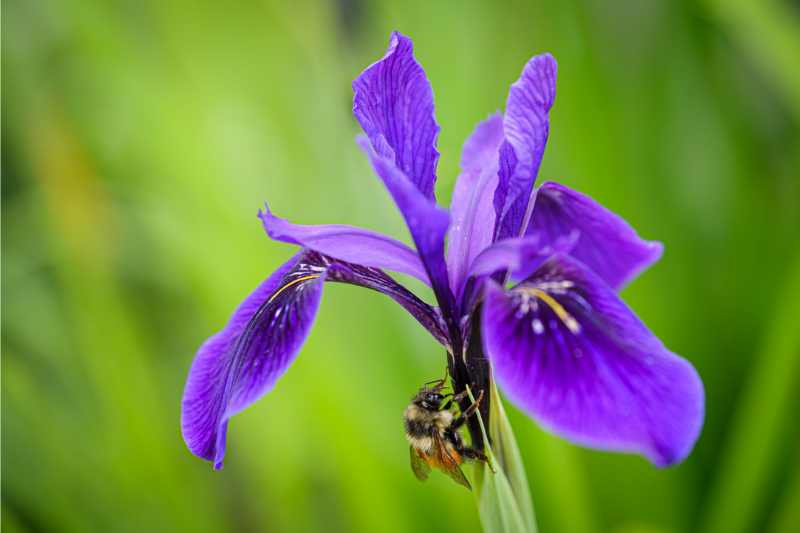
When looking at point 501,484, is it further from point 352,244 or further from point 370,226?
point 370,226

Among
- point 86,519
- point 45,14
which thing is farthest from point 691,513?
point 45,14

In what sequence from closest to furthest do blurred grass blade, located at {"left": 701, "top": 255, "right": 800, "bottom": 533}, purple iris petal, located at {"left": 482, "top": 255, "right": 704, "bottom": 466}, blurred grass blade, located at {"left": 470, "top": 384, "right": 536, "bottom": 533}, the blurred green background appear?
purple iris petal, located at {"left": 482, "top": 255, "right": 704, "bottom": 466}
blurred grass blade, located at {"left": 470, "top": 384, "right": 536, "bottom": 533}
blurred grass blade, located at {"left": 701, "top": 255, "right": 800, "bottom": 533}
the blurred green background

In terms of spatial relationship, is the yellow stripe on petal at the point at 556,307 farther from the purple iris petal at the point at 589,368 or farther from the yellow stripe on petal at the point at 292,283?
the yellow stripe on petal at the point at 292,283

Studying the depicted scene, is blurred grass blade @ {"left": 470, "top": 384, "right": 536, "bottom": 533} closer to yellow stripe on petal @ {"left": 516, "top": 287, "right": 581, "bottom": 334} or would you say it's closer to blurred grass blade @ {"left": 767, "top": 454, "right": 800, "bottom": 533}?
yellow stripe on petal @ {"left": 516, "top": 287, "right": 581, "bottom": 334}

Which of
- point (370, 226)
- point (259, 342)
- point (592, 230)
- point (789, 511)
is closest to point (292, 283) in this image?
point (259, 342)

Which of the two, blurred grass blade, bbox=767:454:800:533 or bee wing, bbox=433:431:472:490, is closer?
bee wing, bbox=433:431:472:490

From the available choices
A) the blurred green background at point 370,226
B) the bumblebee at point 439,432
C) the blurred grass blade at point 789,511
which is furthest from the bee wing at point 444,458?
the blurred grass blade at point 789,511

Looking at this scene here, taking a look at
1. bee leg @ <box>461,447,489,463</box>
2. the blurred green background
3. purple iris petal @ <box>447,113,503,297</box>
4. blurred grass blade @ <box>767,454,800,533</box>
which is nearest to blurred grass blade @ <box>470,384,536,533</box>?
bee leg @ <box>461,447,489,463</box>

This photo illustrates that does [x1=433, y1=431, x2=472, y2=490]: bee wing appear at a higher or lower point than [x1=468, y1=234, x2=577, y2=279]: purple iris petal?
lower
